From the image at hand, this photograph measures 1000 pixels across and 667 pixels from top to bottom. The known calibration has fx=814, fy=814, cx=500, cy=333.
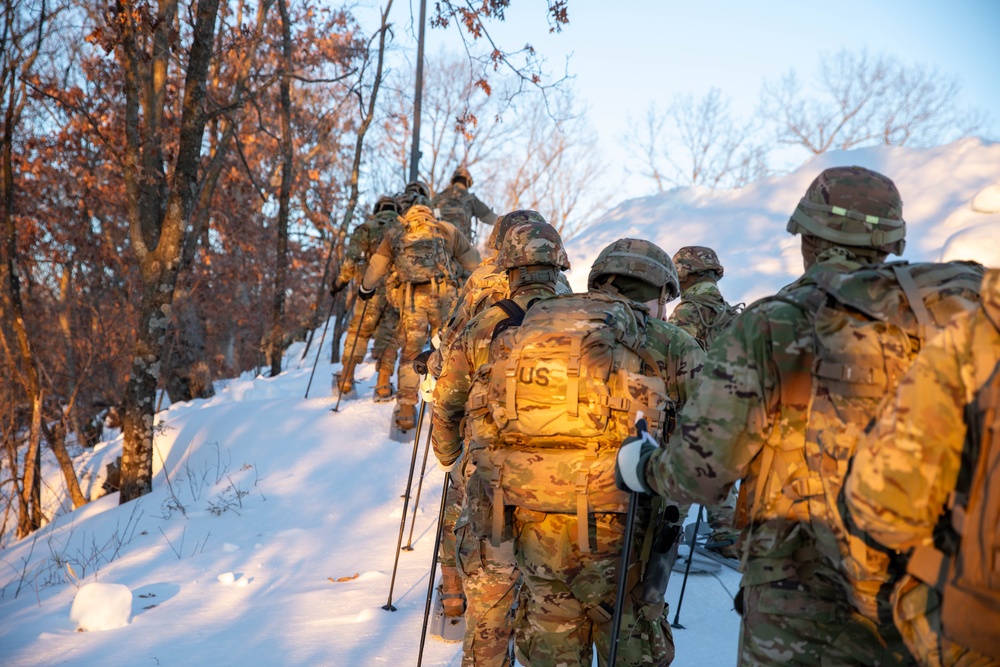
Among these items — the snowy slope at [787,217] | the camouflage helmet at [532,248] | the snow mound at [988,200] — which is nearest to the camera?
the camouflage helmet at [532,248]

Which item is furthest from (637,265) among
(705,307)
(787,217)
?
(787,217)

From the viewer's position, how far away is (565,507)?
3279 millimetres

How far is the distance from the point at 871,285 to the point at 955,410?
1.79 ft

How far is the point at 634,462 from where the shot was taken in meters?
2.75

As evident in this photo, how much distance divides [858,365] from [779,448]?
15.1 inches

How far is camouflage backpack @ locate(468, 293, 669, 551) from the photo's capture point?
328cm

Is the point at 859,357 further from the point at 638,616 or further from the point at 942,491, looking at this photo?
the point at 638,616

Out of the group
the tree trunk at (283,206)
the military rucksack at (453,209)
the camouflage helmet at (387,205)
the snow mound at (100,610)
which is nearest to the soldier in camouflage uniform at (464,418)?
the snow mound at (100,610)

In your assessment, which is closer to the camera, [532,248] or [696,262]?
[532,248]

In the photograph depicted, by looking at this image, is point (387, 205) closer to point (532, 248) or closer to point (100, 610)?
point (100, 610)

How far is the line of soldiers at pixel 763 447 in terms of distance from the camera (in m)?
1.80

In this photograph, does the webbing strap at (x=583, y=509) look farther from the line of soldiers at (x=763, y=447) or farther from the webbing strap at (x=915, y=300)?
the webbing strap at (x=915, y=300)

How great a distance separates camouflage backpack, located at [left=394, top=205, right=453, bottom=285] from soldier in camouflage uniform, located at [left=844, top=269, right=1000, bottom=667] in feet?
26.8

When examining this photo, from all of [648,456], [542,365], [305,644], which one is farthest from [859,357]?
[305,644]
